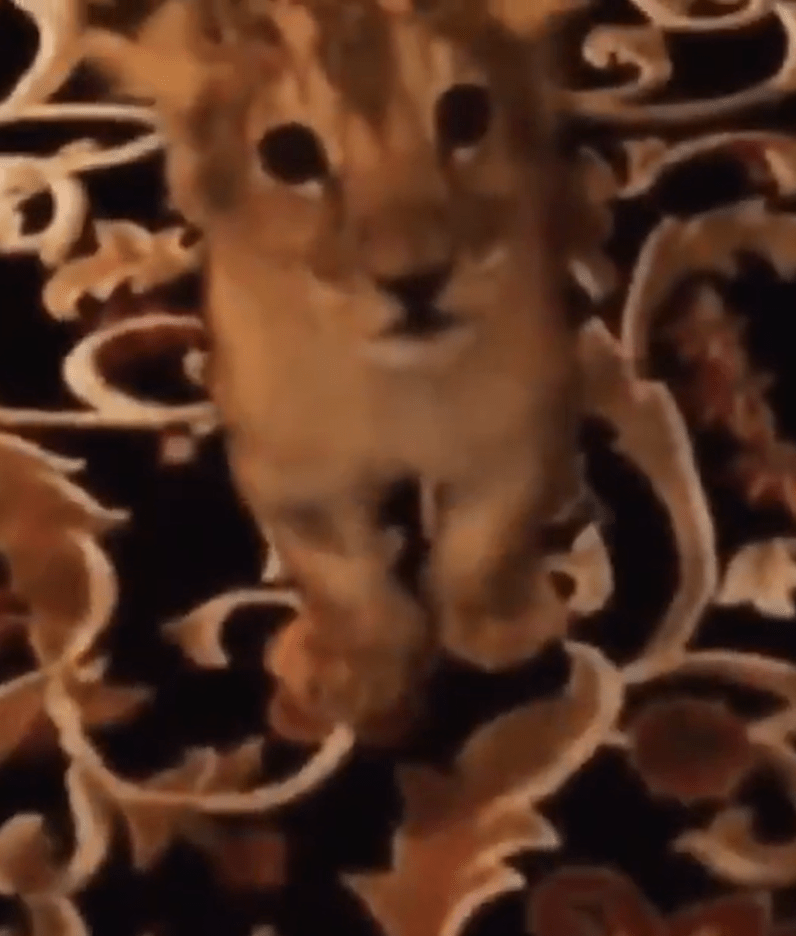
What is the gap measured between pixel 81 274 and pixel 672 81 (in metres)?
0.31

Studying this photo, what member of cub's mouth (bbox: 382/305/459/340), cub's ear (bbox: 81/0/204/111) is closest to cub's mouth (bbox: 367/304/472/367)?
cub's mouth (bbox: 382/305/459/340)

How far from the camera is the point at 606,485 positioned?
0.79m

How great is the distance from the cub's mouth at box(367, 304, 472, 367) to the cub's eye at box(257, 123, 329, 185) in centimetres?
8

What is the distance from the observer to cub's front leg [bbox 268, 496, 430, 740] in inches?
30.3

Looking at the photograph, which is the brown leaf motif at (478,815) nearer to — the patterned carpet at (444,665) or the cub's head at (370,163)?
the patterned carpet at (444,665)

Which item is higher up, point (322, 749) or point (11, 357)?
point (11, 357)

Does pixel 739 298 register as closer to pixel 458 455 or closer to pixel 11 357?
pixel 458 455

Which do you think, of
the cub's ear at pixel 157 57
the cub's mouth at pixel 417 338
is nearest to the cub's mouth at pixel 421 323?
the cub's mouth at pixel 417 338

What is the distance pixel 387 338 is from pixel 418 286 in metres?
0.03

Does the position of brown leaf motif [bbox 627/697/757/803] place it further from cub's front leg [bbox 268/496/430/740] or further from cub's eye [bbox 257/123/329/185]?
cub's eye [bbox 257/123/329/185]

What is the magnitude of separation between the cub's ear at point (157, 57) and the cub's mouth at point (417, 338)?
155 millimetres

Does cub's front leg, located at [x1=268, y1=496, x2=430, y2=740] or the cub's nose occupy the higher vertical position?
the cub's nose

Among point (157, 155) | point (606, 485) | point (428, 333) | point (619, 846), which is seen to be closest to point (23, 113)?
point (157, 155)

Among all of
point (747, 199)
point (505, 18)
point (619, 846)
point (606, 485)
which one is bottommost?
point (619, 846)
